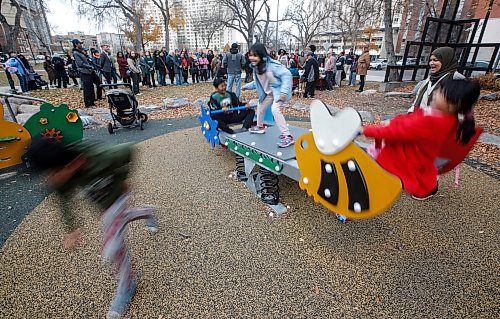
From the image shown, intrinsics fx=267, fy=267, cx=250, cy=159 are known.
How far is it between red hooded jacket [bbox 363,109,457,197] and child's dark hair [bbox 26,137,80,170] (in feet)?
6.21

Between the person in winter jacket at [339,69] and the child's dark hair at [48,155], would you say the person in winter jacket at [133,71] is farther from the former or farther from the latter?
the child's dark hair at [48,155]

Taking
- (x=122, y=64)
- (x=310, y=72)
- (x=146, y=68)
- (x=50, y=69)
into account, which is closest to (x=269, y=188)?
(x=310, y=72)

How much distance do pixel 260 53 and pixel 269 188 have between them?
1755 mm

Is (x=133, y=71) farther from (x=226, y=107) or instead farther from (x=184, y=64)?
(x=226, y=107)

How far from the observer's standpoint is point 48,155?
64.7 inches

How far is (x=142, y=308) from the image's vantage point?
1.94 meters

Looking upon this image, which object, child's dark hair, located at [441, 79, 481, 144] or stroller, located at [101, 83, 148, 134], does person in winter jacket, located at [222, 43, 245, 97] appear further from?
child's dark hair, located at [441, 79, 481, 144]

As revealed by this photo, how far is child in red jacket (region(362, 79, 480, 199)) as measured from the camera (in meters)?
1.62

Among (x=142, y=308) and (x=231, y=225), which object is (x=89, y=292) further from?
(x=231, y=225)

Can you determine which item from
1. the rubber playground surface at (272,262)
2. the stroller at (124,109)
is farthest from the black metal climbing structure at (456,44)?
the stroller at (124,109)

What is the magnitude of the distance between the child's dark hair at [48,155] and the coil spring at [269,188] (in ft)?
6.75

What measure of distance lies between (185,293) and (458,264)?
90.3 inches

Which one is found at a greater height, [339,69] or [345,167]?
[345,167]

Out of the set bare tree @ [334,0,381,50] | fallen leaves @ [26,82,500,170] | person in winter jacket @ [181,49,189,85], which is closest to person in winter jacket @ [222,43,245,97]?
fallen leaves @ [26,82,500,170]
